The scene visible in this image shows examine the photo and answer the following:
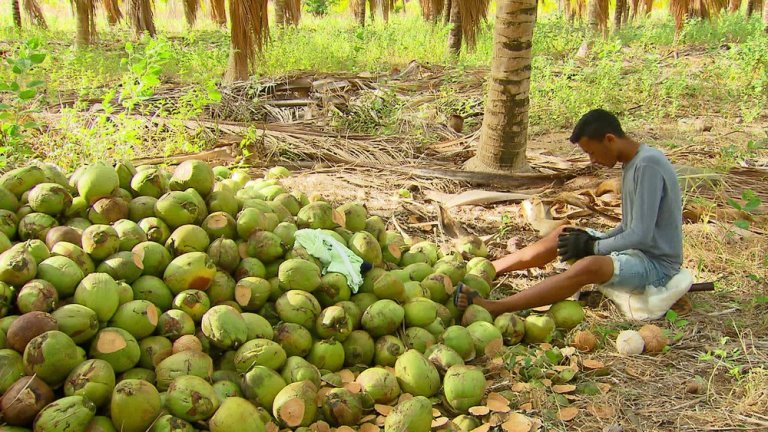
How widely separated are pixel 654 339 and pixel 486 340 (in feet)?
2.97

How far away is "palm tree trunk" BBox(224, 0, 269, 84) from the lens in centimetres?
724

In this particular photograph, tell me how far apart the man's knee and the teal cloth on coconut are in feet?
4.02

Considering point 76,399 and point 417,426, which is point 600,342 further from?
point 76,399

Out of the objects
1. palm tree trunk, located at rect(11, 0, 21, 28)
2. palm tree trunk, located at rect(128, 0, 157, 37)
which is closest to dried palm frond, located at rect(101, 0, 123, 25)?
palm tree trunk, located at rect(128, 0, 157, 37)

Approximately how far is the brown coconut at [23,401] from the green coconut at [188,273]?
0.71 metres

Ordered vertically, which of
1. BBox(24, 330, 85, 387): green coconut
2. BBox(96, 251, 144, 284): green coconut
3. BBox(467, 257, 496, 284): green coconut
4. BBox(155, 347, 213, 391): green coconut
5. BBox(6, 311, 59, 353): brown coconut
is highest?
BBox(96, 251, 144, 284): green coconut

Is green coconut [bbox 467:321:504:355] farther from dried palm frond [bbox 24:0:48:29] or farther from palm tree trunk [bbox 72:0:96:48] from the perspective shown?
dried palm frond [bbox 24:0:48:29]

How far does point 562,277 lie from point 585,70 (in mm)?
6184

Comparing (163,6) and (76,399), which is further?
(163,6)

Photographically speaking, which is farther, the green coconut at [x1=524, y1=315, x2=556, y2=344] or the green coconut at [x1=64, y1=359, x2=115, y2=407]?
the green coconut at [x1=524, y1=315, x2=556, y2=344]

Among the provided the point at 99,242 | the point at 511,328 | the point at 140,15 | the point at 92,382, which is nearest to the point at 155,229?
the point at 99,242

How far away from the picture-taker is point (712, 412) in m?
2.76

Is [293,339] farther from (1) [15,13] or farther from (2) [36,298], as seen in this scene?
(1) [15,13]


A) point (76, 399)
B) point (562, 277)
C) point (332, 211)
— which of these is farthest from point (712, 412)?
point (76, 399)
